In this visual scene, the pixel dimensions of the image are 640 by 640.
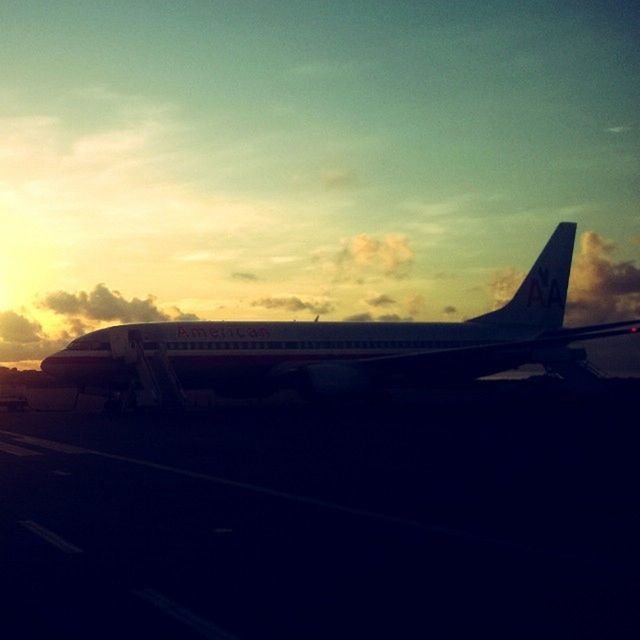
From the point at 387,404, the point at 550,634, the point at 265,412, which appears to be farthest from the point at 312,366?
the point at 550,634

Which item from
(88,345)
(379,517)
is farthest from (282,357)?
(379,517)

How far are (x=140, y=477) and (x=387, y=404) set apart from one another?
27.4 meters

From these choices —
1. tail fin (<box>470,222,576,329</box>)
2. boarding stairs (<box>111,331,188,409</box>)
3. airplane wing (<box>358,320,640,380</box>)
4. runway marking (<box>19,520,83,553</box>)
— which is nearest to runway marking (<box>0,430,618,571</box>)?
runway marking (<box>19,520,83,553</box>)

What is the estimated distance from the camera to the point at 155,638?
21.0ft

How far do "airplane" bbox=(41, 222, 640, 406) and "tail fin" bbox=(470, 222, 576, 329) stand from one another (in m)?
4.08

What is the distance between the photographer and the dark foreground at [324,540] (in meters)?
6.99

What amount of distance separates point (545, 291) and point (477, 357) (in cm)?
1264

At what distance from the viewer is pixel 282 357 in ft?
131

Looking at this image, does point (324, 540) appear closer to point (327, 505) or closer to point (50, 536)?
point (327, 505)

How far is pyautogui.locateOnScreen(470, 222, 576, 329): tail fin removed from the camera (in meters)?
51.4

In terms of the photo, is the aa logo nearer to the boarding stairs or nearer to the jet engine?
the jet engine

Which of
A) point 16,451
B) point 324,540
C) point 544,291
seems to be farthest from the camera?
point 544,291

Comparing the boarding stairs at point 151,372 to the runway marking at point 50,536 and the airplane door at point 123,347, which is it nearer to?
the airplane door at point 123,347

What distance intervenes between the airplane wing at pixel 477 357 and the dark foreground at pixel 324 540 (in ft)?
56.2
